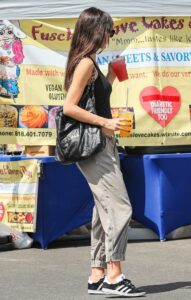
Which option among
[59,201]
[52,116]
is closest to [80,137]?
[59,201]

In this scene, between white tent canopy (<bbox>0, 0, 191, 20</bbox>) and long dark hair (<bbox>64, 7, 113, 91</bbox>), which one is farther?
white tent canopy (<bbox>0, 0, 191, 20</bbox>)

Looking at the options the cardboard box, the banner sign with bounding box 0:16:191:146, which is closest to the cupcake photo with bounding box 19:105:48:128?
the banner sign with bounding box 0:16:191:146

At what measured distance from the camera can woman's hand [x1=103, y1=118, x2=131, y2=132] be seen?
451cm

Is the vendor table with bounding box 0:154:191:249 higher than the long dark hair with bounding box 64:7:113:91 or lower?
lower

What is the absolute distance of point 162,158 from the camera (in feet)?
21.3

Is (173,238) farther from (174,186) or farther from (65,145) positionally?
(65,145)

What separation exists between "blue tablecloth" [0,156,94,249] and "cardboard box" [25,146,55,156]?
0.23 m

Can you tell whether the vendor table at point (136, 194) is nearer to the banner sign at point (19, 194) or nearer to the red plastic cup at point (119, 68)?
the banner sign at point (19, 194)

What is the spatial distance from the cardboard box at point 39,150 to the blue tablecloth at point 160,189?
701 mm

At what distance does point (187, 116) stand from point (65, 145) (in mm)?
2471

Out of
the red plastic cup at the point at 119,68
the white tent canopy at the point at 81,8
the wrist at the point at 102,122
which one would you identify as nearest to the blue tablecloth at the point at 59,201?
the white tent canopy at the point at 81,8

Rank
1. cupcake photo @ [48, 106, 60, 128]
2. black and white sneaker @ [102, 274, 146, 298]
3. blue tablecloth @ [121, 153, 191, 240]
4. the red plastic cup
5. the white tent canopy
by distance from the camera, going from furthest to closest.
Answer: cupcake photo @ [48, 106, 60, 128] < blue tablecloth @ [121, 153, 191, 240] < the white tent canopy < the red plastic cup < black and white sneaker @ [102, 274, 146, 298]

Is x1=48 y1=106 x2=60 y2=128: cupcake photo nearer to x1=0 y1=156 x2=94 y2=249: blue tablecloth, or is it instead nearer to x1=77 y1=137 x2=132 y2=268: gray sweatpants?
x1=0 y1=156 x2=94 y2=249: blue tablecloth

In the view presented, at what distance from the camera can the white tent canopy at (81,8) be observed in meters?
6.28
